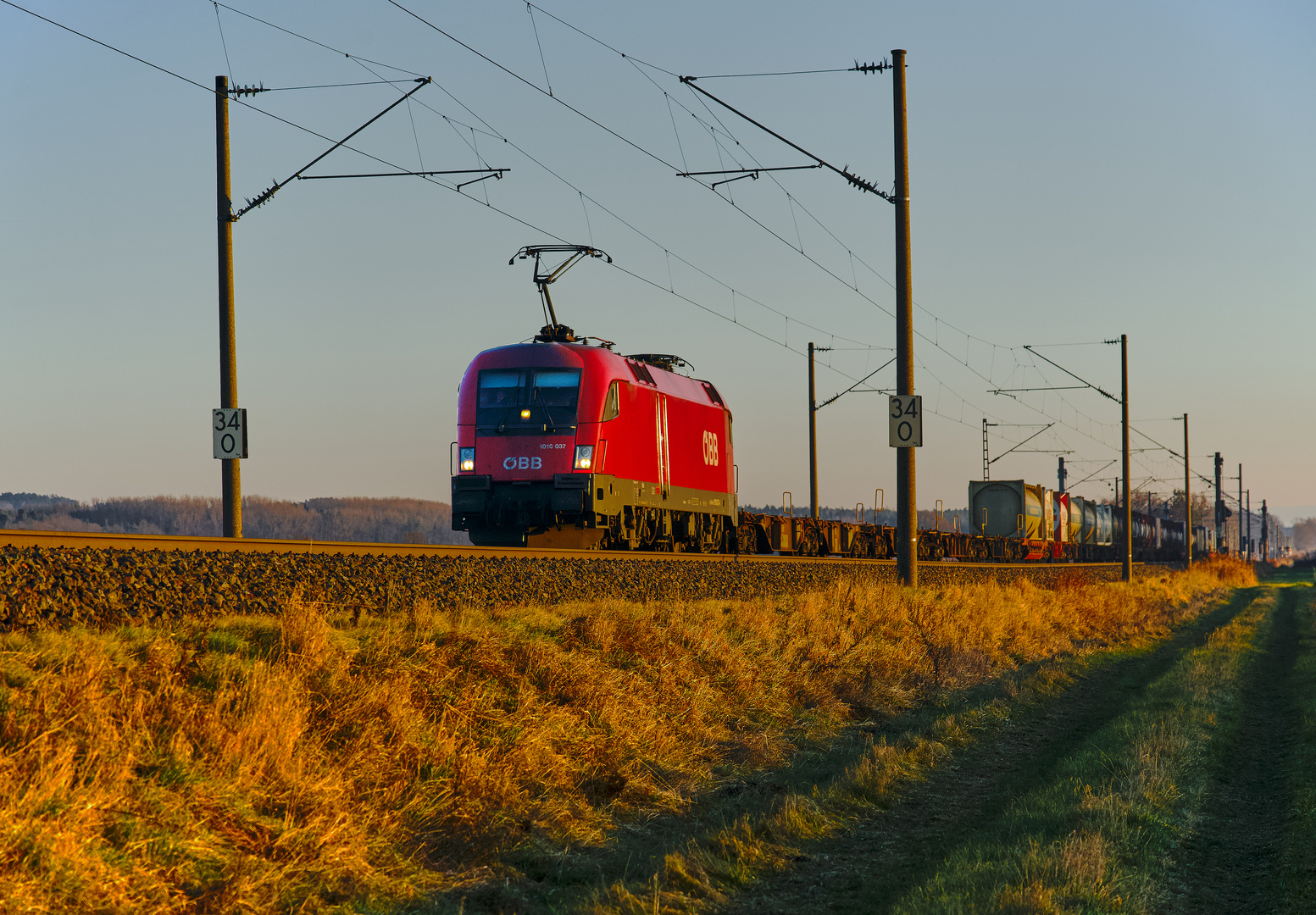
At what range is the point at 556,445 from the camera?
20.0 metres

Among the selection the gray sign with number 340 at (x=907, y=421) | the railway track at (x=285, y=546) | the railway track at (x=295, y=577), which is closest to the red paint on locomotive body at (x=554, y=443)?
the railway track at (x=285, y=546)

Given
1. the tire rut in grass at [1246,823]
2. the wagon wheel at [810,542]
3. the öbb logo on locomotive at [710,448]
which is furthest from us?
the wagon wheel at [810,542]

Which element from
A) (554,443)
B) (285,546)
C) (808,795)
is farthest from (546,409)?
(808,795)

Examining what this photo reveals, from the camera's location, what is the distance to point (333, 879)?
258 inches

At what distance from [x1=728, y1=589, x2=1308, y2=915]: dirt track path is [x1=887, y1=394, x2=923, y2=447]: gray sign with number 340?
5.00 metres

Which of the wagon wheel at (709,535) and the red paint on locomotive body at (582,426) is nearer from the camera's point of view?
the red paint on locomotive body at (582,426)

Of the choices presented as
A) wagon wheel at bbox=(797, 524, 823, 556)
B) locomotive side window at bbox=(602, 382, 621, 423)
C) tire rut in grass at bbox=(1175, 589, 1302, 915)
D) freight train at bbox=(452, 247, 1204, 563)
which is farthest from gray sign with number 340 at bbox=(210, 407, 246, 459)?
wagon wheel at bbox=(797, 524, 823, 556)

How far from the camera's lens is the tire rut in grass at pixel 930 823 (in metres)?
7.23

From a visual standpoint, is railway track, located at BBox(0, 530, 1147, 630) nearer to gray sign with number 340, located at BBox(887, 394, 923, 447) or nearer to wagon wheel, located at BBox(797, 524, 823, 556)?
gray sign with number 340, located at BBox(887, 394, 923, 447)

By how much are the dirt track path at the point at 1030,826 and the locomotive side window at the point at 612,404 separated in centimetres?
889

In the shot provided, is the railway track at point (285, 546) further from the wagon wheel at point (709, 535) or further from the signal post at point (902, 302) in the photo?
the wagon wheel at point (709, 535)

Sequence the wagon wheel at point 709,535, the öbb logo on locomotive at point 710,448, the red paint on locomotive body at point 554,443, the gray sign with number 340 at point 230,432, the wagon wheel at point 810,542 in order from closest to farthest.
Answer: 1. the gray sign with number 340 at point 230,432
2. the red paint on locomotive body at point 554,443
3. the wagon wheel at point 709,535
4. the öbb logo on locomotive at point 710,448
5. the wagon wheel at point 810,542

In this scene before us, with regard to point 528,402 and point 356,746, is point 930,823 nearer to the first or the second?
point 356,746

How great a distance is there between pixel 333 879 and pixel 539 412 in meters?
14.1
